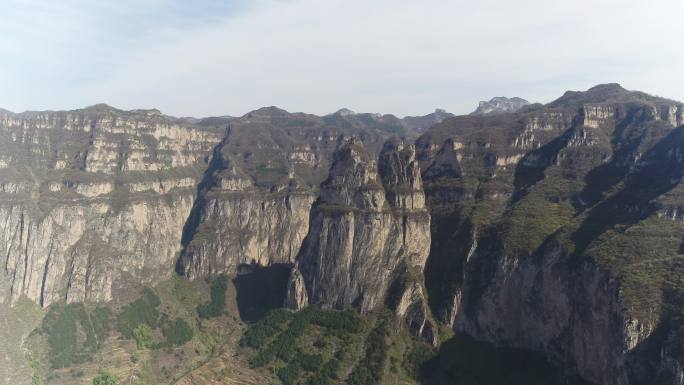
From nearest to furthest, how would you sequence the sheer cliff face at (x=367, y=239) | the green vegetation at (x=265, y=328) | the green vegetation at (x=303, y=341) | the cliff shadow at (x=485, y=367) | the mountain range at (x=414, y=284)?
the mountain range at (x=414, y=284) < the cliff shadow at (x=485, y=367) < the green vegetation at (x=303, y=341) < the green vegetation at (x=265, y=328) < the sheer cliff face at (x=367, y=239)

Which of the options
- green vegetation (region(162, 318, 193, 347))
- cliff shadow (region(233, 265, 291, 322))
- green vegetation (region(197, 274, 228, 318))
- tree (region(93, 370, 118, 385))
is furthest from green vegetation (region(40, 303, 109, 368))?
cliff shadow (region(233, 265, 291, 322))

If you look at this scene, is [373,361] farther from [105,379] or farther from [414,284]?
[105,379]

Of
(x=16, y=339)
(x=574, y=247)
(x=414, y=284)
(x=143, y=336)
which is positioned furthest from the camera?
(x=143, y=336)

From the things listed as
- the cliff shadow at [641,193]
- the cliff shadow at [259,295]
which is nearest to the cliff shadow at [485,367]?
the cliff shadow at [641,193]

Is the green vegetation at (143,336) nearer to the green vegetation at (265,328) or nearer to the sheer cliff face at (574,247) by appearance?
the green vegetation at (265,328)

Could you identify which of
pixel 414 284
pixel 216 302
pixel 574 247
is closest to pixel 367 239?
pixel 414 284

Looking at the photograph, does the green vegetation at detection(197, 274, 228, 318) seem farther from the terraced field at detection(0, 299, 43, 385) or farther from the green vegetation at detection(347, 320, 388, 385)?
the green vegetation at detection(347, 320, 388, 385)
